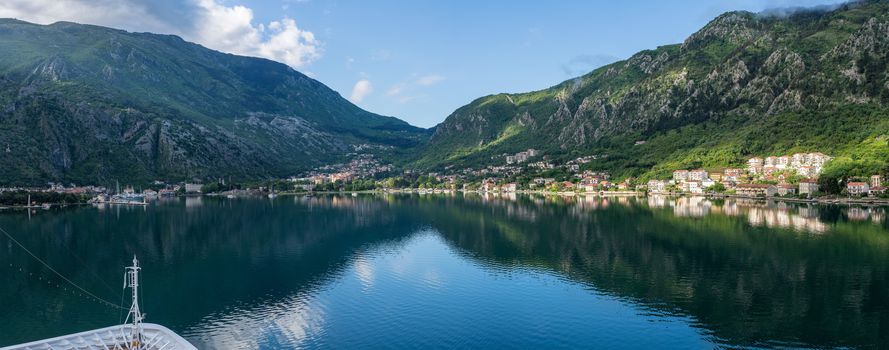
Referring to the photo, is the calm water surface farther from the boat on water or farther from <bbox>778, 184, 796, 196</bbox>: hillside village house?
<bbox>778, 184, 796, 196</bbox>: hillside village house

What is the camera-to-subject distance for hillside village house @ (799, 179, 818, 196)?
90706 millimetres

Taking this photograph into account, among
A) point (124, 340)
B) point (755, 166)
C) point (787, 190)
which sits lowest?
point (124, 340)

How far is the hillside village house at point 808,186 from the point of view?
298 ft

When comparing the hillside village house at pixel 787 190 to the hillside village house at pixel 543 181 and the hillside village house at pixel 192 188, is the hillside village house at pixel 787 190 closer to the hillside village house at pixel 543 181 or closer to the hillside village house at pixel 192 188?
the hillside village house at pixel 543 181

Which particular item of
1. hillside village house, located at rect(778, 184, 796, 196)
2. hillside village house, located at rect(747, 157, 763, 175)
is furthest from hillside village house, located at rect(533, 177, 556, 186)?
hillside village house, located at rect(778, 184, 796, 196)

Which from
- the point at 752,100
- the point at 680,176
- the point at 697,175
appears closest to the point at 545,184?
the point at 680,176

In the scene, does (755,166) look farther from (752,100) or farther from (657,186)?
(752,100)

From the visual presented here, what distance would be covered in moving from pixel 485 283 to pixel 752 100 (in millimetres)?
134618

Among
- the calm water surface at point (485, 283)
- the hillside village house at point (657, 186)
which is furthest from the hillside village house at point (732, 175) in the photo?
the calm water surface at point (485, 283)

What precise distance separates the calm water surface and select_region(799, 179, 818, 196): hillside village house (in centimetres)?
2451

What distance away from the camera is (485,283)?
35.7 meters

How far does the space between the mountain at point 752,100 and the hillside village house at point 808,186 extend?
5064 millimetres

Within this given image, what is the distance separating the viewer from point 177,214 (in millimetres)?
87875

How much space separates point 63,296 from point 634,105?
562 feet
